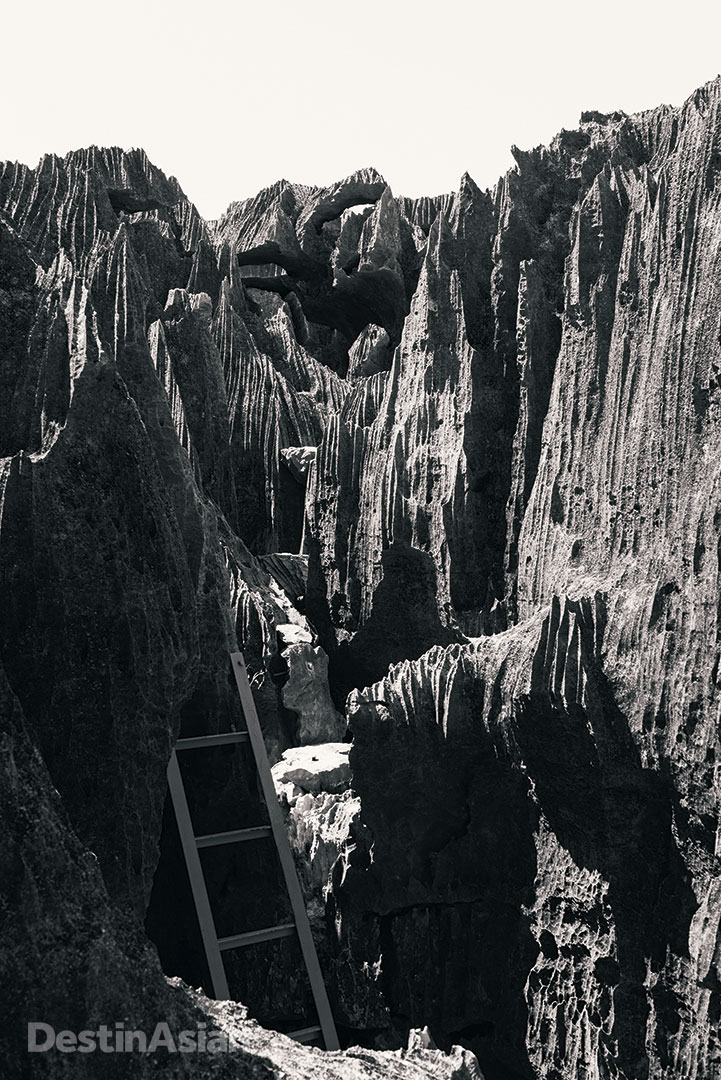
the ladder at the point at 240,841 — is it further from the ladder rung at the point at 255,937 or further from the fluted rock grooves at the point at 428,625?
the fluted rock grooves at the point at 428,625

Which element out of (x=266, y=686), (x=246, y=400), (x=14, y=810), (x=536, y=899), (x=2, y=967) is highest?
(x=246, y=400)

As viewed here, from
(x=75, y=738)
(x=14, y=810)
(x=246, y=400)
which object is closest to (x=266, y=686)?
(x=246, y=400)

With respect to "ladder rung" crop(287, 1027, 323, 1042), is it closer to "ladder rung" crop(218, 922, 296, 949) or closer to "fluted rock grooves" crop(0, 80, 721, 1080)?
"ladder rung" crop(218, 922, 296, 949)

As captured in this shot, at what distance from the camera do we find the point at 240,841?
7926 mm

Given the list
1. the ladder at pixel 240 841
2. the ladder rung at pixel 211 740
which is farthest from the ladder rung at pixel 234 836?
the ladder rung at pixel 211 740

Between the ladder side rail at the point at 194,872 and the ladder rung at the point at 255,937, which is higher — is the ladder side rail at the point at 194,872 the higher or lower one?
the higher one

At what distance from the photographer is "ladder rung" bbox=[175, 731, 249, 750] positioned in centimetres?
747

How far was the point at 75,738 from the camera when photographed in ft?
18.0

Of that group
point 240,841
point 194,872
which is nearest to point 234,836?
point 194,872

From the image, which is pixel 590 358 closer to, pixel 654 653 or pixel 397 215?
pixel 654 653

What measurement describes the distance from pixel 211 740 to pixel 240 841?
2.33 feet

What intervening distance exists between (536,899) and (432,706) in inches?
52.3

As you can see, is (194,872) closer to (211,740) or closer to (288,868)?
(288,868)

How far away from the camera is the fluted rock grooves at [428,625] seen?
215 inches
